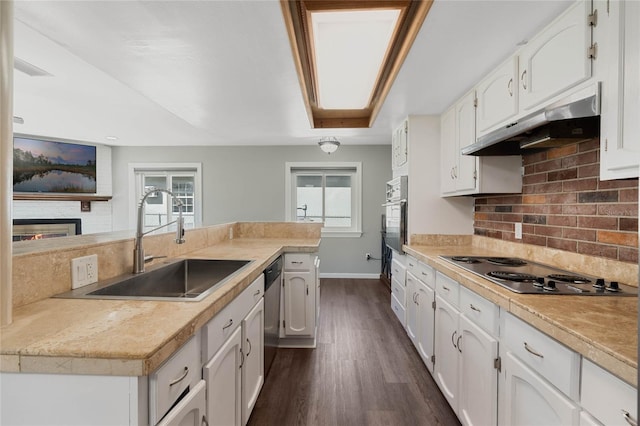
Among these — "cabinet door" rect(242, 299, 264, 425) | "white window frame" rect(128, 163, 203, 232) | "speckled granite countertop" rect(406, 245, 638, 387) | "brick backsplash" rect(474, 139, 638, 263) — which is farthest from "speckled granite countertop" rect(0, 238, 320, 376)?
"white window frame" rect(128, 163, 203, 232)

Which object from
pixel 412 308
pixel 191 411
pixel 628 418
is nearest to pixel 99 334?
pixel 191 411

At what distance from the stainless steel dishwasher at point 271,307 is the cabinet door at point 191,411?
0.94 m

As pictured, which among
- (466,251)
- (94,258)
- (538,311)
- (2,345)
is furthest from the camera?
(466,251)

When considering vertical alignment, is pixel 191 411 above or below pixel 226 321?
below

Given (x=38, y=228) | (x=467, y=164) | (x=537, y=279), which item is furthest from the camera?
(x=38, y=228)

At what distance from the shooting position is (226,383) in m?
1.17

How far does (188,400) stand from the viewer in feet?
2.71

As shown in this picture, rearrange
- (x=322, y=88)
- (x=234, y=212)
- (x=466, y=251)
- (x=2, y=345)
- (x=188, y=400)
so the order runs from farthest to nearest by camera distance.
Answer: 1. (x=234, y=212)
2. (x=322, y=88)
3. (x=466, y=251)
4. (x=188, y=400)
5. (x=2, y=345)

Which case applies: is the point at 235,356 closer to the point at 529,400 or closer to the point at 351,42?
the point at 529,400

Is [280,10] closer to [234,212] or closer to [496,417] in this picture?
[496,417]

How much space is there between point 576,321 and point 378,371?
157 cm

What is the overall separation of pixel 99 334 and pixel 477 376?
1513mm

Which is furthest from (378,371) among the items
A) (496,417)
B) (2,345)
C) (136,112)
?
(136,112)

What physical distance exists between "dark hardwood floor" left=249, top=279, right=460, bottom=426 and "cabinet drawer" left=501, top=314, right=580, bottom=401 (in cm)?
89
